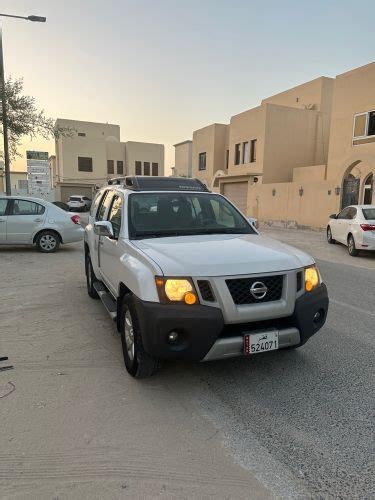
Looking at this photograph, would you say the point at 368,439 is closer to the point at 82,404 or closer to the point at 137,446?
the point at 137,446

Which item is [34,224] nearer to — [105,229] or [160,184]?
[160,184]

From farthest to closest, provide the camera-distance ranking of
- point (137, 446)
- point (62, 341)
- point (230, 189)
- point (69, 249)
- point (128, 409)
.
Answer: point (230, 189)
point (69, 249)
point (62, 341)
point (128, 409)
point (137, 446)

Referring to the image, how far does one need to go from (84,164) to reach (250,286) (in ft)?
157

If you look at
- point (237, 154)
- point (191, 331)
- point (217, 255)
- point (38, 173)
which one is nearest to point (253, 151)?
point (237, 154)

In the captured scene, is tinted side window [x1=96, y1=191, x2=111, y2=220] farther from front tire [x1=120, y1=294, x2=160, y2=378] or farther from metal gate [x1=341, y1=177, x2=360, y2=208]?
metal gate [x1=341, y1=177, x2=360, y2=208]

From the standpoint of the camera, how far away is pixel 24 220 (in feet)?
35.9

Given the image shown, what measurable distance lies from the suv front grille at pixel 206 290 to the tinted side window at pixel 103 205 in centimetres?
288

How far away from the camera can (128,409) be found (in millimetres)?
3199

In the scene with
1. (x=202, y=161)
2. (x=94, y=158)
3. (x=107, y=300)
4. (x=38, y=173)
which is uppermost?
(x=94, y=158)

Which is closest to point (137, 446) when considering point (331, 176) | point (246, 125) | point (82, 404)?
point (82, 404)

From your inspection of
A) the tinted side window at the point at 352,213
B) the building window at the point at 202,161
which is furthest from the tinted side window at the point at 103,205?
the building window at the point at 202,161

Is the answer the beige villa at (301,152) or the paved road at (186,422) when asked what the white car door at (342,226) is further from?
the paved road at (186,422)

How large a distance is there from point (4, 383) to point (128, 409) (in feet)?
4.24

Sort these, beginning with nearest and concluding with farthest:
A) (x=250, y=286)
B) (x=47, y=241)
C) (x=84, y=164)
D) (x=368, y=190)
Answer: (x=250, y=286) → (x=47, y=241) → (x=368, y=190) → (x=84, y=164)
